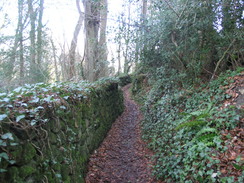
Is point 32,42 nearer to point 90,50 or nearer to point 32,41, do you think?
point 32,41

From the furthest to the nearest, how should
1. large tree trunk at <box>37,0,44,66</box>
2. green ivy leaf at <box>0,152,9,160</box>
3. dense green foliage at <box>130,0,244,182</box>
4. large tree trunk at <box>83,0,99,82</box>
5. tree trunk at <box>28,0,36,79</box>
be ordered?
large tree trunk at <box>37,0,44,66</box>
tree trunk at <box>28,0,36,79</box>
large tree trunk at <box>83,0,99,82</box>
dense green foliage at <box>130,0,244,182</box>
green ivy leaf at <box>0,152,9,160</box>

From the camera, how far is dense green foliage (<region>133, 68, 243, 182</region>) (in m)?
3.88

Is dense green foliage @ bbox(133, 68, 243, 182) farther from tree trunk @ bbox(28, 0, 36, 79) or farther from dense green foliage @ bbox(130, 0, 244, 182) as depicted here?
tree trunk @ bbox(28, 0, 36, 79)

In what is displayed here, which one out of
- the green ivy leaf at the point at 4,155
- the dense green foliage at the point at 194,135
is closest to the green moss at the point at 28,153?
the green ivy leaf at the point at 4,155

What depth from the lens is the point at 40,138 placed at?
8.95 ft

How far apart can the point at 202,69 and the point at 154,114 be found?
2.89 m

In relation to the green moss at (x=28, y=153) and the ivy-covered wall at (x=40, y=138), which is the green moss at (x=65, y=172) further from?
the green moss at (x=28, y=153)

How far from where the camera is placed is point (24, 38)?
42.2 feet

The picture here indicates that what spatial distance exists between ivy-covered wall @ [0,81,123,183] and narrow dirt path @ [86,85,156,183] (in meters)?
0.51

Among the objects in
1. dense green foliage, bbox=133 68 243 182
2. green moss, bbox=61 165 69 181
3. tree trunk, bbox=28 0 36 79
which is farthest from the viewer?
tree trunk, bbox=28 0 36 79

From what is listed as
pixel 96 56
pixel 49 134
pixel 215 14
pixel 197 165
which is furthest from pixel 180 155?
pixel 96 56

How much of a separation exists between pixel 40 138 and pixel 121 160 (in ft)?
11.8

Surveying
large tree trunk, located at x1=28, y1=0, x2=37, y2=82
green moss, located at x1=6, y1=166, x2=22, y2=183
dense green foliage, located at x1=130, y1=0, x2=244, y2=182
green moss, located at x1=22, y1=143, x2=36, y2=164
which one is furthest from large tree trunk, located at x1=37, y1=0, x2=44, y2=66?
green moss, located at x1=6, y1=166, x2=22, y2=183

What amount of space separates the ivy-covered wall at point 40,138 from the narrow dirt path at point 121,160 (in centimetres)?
51
